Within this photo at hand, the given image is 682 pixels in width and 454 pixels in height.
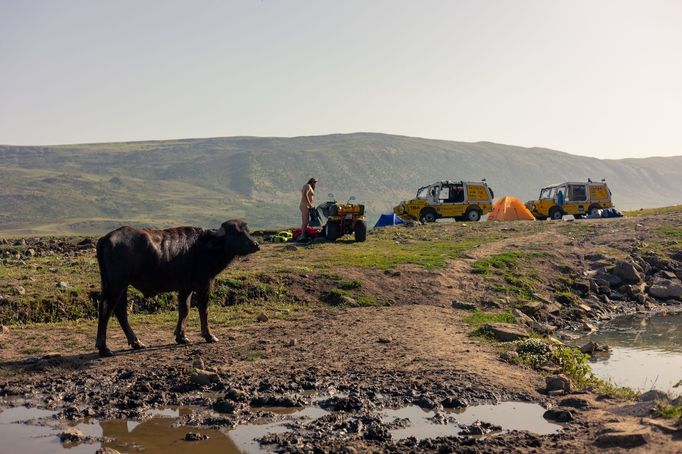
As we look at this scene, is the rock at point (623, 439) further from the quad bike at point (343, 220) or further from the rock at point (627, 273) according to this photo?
the quad bike at point (343, 220)

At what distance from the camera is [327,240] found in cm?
2889

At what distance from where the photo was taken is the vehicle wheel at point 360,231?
28953 millimetres

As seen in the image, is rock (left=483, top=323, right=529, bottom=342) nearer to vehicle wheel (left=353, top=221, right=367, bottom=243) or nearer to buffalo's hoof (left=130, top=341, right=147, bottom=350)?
buffalo's hoof (left=130, top=341, right=147, bottom=350)

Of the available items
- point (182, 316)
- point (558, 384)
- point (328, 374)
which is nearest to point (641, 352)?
point (558, 384)

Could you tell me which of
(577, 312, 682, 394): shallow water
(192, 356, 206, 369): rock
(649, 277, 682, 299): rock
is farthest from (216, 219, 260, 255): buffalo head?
(649, 277, 682, 299): rock

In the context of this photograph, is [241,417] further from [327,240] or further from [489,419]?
[327,240]

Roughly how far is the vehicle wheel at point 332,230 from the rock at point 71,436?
19.6m

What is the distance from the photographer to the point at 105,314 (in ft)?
44.0

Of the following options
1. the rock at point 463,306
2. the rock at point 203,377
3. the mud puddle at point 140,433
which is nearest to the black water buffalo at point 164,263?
the rock at point 203,377

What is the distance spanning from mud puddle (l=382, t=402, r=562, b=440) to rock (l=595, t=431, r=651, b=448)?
872 millimetres

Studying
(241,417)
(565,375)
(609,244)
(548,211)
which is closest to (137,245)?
(241,417)

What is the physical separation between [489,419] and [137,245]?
710 cm

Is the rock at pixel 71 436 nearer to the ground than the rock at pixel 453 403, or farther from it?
nearer to the ground

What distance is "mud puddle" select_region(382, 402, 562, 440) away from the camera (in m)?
9.60
